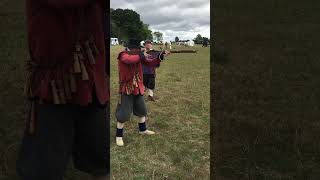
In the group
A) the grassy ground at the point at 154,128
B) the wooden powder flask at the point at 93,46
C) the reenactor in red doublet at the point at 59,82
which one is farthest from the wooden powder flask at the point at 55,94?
the grassy ground at the point at 154,128

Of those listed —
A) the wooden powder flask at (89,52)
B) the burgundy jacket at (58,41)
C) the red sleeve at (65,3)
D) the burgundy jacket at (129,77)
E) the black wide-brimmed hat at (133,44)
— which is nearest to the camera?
the red sleeve at (65,3)

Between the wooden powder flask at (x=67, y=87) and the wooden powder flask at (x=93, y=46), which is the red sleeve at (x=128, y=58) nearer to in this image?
the wooden powder flask at (x=93, y=46)

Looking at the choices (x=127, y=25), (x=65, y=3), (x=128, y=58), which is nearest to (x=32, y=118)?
(x=65, y=3)

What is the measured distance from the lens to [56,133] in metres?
1.92

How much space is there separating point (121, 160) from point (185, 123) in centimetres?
179

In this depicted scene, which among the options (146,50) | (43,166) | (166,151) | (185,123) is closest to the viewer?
(43,166)

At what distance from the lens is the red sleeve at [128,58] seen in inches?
168

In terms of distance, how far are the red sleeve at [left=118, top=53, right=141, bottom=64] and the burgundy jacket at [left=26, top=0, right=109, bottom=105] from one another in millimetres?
2214

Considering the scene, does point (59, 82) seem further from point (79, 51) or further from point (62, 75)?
point (79, 51)
